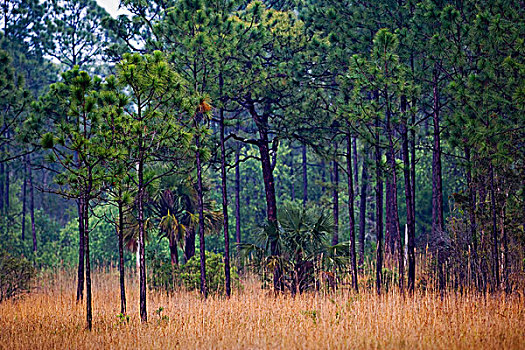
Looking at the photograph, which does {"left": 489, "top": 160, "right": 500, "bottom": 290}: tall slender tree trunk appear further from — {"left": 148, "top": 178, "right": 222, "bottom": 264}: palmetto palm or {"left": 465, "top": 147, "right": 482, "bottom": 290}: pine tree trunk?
{"left": 148, "top": 178, "right": 222, "bottom": 264}: palmetto palm

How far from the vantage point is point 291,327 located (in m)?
10.2

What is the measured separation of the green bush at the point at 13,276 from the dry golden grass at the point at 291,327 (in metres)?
3.73

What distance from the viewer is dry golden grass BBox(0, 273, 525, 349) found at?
895cm

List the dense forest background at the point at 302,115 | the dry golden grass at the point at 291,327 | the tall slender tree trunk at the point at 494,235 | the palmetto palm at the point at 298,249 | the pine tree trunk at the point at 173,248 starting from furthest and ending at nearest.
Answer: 1. the pine tree trunk at the point at 173,248
2. the palmetto palm at the point at 298,249
3. the tall slender tree trunk at the point at 494,235
4. the dense forest background at the point at 302,115
5. the dry golden grass at the point at 291,327

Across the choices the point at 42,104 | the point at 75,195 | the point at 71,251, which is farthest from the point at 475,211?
the point at 71,251

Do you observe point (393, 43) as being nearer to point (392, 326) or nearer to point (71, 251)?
point (392, 326)

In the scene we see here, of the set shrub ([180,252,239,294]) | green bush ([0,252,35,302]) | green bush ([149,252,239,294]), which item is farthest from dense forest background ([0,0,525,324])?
green bush ([0,252,35,302])

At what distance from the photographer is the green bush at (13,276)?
645 inches

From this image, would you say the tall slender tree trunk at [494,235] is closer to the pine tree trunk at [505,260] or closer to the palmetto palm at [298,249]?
the pine tree trunk at [505,260]

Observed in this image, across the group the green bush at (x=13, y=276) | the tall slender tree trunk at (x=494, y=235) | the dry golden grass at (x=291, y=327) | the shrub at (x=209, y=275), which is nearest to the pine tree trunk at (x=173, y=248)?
the shrub at (x=209, y=275)

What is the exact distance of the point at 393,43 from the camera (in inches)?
547

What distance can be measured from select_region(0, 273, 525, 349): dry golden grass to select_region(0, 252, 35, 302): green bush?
3730 mm

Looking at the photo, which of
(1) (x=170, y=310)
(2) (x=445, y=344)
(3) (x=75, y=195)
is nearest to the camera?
(2) (x=445, y=344)

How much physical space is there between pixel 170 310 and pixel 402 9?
32.2 feet
